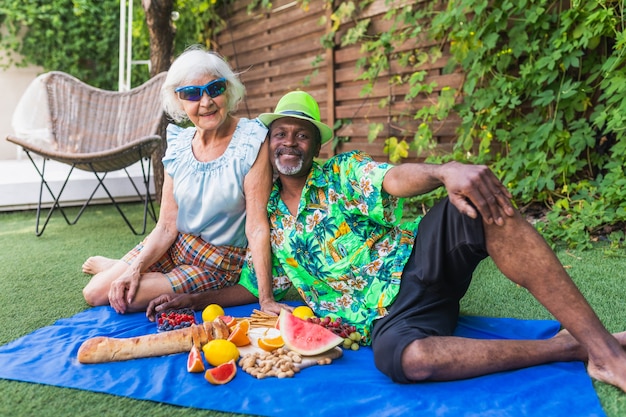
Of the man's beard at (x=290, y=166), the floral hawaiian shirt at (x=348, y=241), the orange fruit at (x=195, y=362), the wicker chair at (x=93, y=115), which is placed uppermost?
the wicker chair at (x=93, y=115)

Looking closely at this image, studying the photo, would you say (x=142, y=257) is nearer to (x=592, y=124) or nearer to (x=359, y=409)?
(x=359, y=409)

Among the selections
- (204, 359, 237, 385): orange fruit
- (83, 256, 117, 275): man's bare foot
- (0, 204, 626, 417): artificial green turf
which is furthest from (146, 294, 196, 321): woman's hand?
(83, 256, 117, 275): man's bare foot

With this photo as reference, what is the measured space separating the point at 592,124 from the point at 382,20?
8.92 feet

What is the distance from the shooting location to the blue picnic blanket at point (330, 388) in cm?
187

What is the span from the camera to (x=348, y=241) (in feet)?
8.16

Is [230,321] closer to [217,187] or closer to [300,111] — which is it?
[217,187]

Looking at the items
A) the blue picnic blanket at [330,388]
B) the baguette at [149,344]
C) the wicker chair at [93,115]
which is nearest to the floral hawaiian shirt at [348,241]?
the blue picnic blanket at [330,388]

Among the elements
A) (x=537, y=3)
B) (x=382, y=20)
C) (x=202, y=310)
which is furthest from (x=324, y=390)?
(x=382, y=20)

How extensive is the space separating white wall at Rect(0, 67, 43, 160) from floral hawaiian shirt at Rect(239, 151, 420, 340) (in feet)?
30.7

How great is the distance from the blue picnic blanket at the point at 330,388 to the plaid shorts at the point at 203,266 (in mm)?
718

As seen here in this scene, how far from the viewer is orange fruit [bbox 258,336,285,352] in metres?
2.38

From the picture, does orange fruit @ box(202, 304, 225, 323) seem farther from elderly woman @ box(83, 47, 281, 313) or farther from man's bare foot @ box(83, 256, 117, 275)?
man's bare foot @ box(83, 256, 117, 275)

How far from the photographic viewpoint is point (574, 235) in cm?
401

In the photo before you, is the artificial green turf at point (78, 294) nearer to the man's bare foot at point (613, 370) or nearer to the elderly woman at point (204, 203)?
the man's bare foot at point (613, 370)
